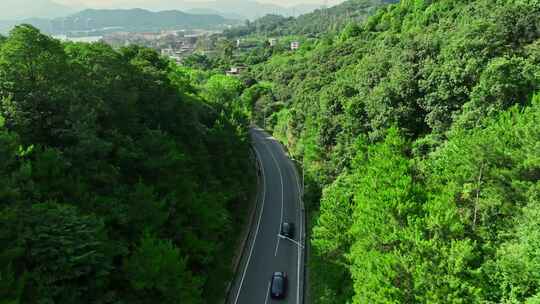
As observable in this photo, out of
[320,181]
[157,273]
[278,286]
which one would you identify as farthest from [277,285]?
[157,273]

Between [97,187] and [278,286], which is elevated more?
[97,187]

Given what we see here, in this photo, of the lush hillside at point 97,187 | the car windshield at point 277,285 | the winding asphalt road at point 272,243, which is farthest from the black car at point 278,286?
the lush hillside at point 97,187

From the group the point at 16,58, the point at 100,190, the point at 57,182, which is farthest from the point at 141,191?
the point at 16,58

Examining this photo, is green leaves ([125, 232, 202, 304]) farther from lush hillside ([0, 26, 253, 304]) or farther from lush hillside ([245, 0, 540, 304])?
lush hillside ([245, 0, 540, 304])

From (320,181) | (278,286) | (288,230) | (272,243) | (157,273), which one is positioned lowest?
(272,243)

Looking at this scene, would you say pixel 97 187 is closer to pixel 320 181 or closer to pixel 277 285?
pixel 277 285

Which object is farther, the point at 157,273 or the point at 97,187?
the point at 97,187
